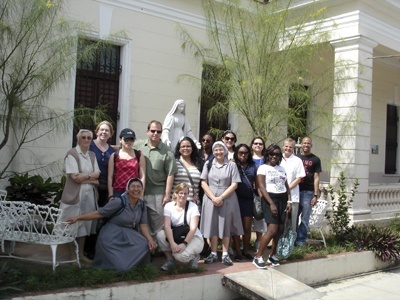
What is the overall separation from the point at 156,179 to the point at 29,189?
8.23ft

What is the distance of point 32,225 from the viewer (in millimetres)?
4906

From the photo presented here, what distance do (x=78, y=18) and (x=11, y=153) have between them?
272 cm

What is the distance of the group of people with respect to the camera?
500 centimetres

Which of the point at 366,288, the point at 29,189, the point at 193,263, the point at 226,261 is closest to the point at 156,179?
the point at 193,263

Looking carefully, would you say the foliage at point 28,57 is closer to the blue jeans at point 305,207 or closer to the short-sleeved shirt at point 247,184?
the short-sleeved shirt at point 247,184

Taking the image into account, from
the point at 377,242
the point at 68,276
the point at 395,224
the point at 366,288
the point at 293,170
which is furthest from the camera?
the point at 395,224

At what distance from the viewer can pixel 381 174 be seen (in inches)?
542

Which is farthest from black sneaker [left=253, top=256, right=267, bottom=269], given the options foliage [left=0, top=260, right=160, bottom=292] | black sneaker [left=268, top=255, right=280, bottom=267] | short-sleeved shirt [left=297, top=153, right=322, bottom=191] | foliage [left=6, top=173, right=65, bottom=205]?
foliage [left=6, top=173, right=65, bottom=205]

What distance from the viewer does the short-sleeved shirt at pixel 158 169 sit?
5527 millimetres

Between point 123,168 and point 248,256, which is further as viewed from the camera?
point 248,256

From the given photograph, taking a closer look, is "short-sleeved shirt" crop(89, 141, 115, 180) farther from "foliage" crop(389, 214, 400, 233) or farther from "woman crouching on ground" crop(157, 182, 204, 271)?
"foliage" crop(389, 214, 400, 233)

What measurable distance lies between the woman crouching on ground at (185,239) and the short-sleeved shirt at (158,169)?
0.30m

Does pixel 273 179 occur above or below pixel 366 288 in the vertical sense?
above

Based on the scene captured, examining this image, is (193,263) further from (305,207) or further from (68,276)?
(305,207)
